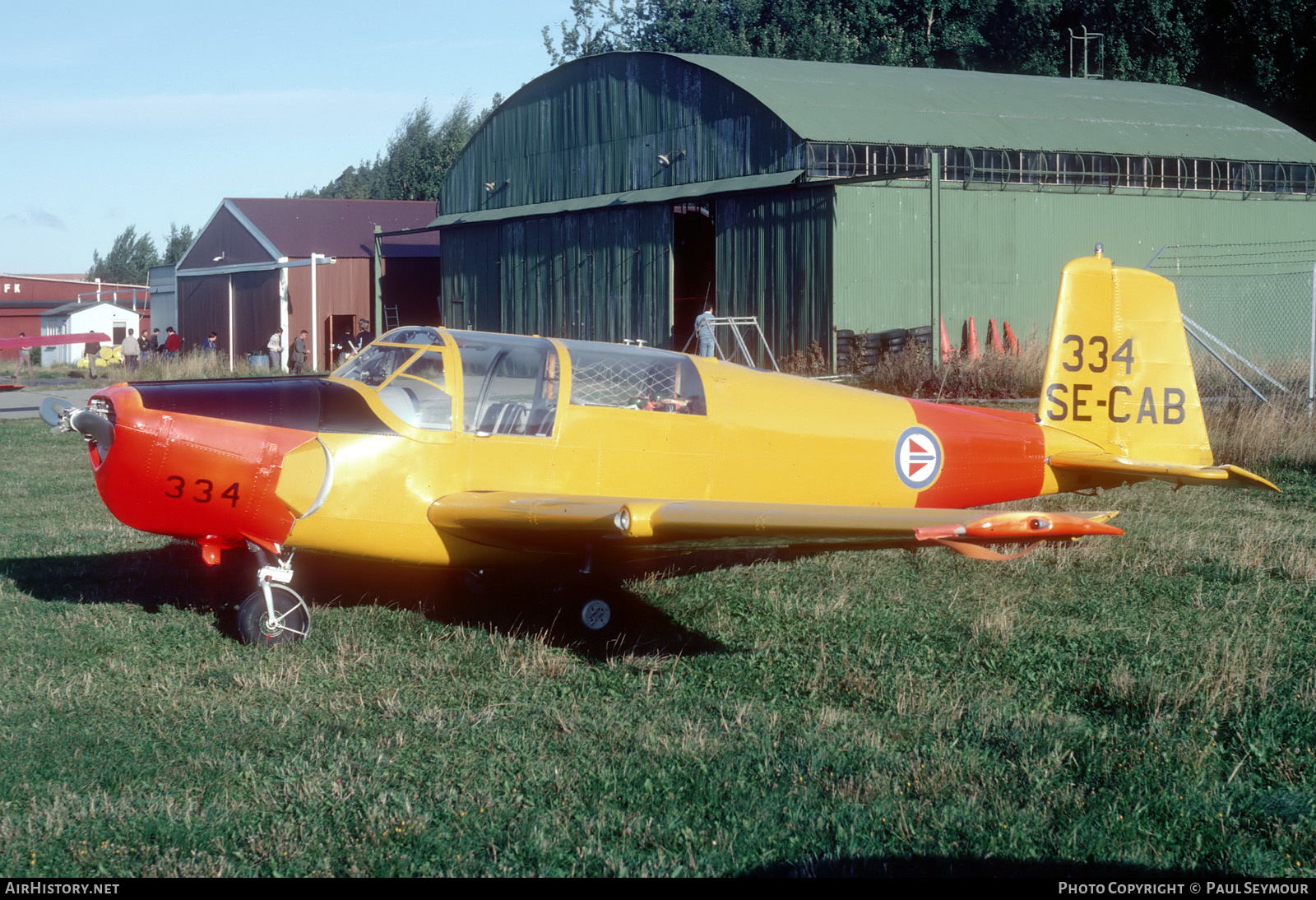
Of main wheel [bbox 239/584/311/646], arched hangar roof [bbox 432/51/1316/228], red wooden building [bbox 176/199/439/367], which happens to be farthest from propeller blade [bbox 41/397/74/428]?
red wooden building [bbox 176/199/439/367]

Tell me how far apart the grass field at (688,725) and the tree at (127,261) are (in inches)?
5571

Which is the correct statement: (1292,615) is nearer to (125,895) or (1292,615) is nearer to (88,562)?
(125,895)

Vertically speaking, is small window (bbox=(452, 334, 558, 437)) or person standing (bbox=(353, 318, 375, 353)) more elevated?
person standing (bbox=(353, 318, 375, 353))

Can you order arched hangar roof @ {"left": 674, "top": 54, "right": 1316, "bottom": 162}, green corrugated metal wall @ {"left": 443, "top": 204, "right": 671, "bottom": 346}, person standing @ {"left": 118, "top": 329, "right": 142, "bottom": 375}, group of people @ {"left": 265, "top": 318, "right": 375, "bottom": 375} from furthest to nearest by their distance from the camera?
group of people @ {"left": 265, "top": 318, "right": 375, "bottom": 375}
person standing @ {"left": 118, "top": 329, "right": 142, "bottom": 375}
green corrugated metal wall @ {"left": 443, "top": 204, "right": 671, "bottom": 346}
arched hangar roof @ {"left": 674, "top": 54, "right": 1316, "bottom": 162}

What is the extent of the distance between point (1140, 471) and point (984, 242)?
707 inches

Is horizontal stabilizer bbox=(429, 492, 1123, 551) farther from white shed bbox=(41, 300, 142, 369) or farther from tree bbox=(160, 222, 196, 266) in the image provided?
tree bbox=(160, 222, 196, 266)

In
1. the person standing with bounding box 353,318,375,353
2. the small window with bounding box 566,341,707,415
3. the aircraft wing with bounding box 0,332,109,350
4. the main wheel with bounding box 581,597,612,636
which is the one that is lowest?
the main wheel with bounding box 581,597,612,636

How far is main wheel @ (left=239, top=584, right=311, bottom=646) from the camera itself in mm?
6562

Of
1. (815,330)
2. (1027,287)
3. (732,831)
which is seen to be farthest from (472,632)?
(1027,287)

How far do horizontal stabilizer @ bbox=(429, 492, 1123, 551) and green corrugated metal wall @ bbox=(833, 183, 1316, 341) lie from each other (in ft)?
57.9

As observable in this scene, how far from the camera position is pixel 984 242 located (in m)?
24.7

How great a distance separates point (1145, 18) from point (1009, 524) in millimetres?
47811

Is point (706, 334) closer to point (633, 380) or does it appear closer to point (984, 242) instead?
point (984, 242)

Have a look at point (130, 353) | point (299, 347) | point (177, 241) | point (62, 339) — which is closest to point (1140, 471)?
point (62, 339)
